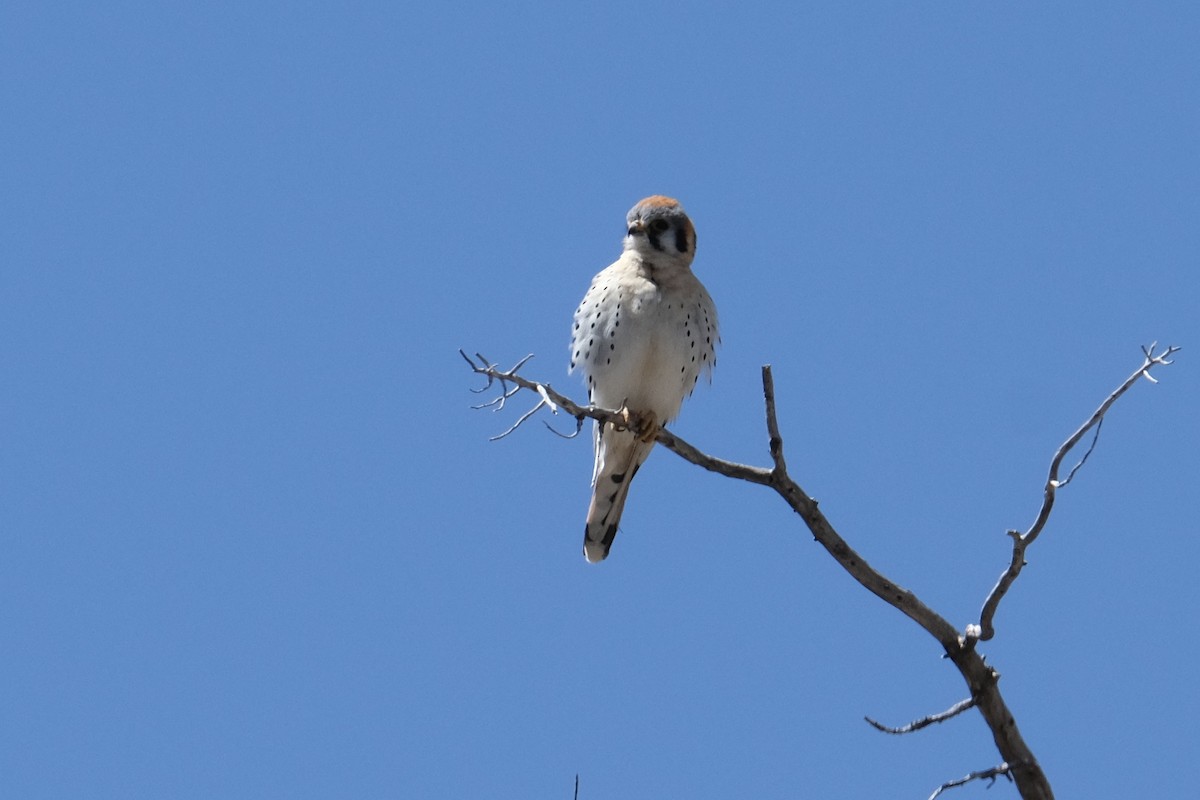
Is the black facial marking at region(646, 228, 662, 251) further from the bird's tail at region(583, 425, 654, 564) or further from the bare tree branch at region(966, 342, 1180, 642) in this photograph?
the bare tree branch at region(966, 342, 1180, 642)

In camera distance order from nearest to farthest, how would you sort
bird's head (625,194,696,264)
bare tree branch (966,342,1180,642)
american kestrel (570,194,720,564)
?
bare tree branch (966,342,1180,642) → american kestrel (570,194,720,564) → bird's head (625,194,696,264)

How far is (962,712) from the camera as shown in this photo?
528cm

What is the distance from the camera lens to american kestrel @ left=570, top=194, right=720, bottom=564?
730 cm

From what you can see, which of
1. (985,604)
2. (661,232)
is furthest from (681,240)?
(985,604)

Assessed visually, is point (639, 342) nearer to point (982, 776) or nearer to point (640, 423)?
point (640, 423)

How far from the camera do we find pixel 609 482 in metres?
7.79

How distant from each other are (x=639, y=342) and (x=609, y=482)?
931mm

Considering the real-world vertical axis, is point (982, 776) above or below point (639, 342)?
below

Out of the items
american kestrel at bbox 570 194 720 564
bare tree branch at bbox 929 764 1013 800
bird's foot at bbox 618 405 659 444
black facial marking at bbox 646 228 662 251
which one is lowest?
bare tree branch at bbox 929 764 1013 800

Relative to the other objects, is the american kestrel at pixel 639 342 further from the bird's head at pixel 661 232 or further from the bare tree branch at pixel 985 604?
the bare tree branch at pixel 985 604

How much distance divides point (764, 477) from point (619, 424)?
1.65m

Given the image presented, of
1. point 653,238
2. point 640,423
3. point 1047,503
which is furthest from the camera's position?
point 653,238

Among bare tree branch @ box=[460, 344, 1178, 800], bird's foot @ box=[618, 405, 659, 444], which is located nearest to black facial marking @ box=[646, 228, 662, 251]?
bird's foot @ box=[618, 405, 659, 444]

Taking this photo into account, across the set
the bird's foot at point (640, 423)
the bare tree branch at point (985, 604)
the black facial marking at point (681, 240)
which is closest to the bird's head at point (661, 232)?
the black facial marking at point (681, 240)
